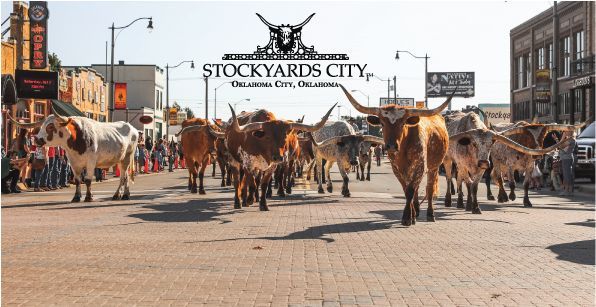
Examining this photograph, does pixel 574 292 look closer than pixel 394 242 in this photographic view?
Yes

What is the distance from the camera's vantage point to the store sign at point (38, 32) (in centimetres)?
3691

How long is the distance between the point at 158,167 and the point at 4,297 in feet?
127

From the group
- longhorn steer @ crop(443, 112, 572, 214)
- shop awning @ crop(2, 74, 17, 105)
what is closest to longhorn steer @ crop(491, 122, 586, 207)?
longhorn steer @ crop(443, 112, 572, 214)

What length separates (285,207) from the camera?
17953 mm

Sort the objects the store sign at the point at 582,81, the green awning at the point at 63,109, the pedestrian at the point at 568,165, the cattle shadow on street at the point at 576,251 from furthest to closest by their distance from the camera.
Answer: the store sign at the point at 582,81 < the green awning at the point at 63,109 < the pedestrian at the point at 568,165 < the cattle shadow on street at the point at 576,251

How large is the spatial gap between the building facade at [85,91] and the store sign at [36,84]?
38.7 ft

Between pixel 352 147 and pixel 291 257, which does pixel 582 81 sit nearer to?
pixel 352 147

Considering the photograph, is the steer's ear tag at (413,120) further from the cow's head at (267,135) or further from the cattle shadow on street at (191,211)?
the cattle shadow on street at (191,211)

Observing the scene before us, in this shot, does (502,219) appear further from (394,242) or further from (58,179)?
(58,179)

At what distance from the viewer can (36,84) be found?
34.9 m

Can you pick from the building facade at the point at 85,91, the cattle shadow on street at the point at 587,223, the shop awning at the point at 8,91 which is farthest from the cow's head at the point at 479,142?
the building facade at the point at 85,91

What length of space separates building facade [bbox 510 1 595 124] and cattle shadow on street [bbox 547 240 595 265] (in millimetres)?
25800

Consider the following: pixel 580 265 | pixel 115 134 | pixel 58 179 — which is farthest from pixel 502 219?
pixel 58 179

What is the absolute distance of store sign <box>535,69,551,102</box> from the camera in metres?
57.4
